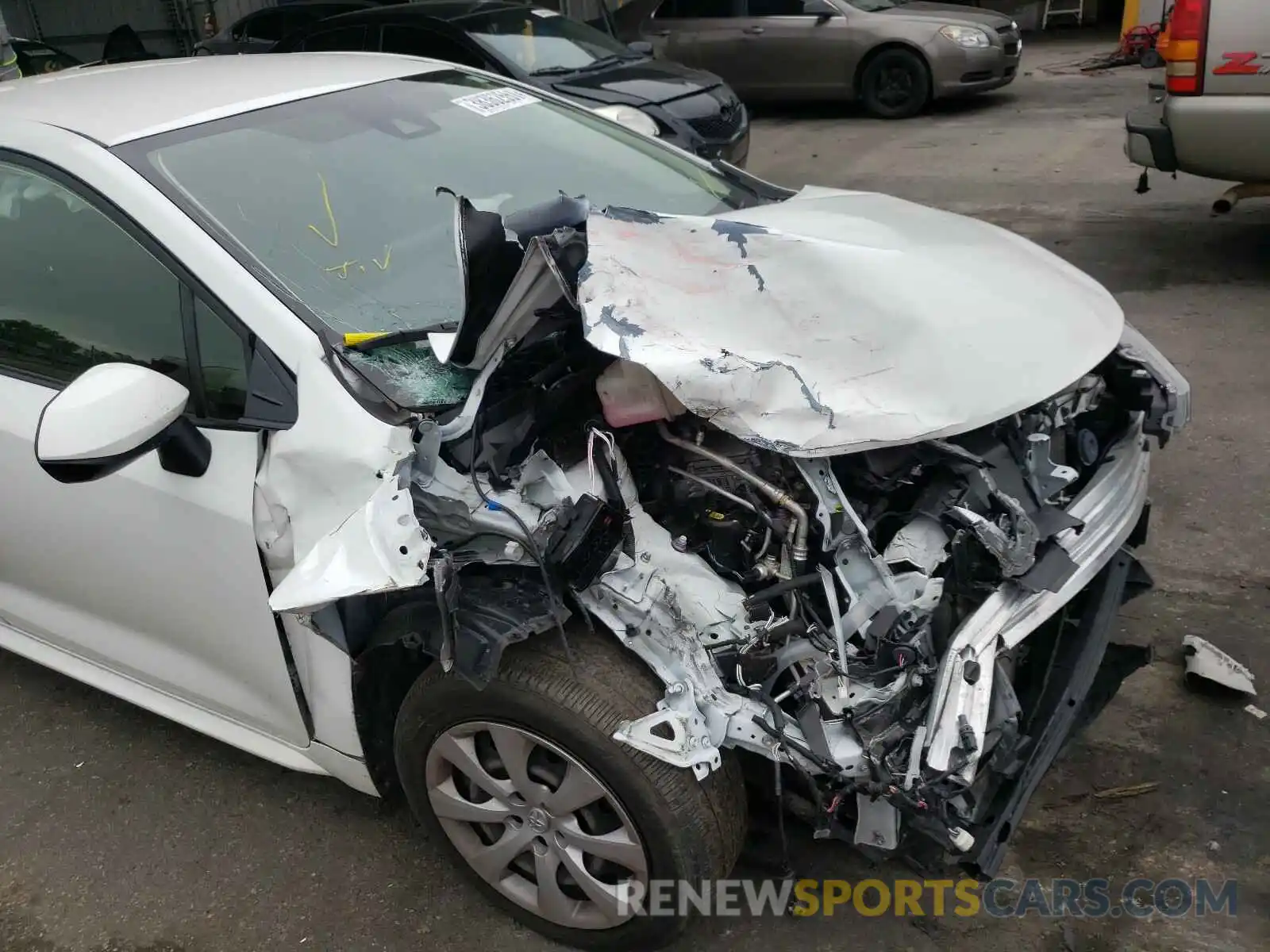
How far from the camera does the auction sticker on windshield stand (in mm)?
3055

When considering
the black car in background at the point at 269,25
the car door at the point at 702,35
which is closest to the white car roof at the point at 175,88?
the black car in background at the point at 269,25

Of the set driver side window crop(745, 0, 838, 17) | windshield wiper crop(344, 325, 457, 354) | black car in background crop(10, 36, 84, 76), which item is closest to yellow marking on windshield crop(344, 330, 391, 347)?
windshield wiper crop(344, 325, 457, 354)

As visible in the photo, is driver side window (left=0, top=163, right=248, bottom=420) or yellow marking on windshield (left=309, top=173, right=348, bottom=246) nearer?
driver side window (left=0, top=163, right=248, bottom=420)

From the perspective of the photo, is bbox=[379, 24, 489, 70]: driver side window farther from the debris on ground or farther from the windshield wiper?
the debris on ground

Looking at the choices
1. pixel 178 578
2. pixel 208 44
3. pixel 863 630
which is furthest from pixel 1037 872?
pixel 208 44

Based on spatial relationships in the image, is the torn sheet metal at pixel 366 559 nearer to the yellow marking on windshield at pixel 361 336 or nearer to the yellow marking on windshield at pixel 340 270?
the yellow marking on windshield at pixel 361 336

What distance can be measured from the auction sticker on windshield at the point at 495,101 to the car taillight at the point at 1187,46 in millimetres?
3400

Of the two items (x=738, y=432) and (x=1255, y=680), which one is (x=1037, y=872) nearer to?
(x=1255, y=680)

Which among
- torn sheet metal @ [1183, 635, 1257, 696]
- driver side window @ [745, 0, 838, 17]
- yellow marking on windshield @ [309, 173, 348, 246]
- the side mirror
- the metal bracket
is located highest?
driver side window @ [745, 0, 838, 17]

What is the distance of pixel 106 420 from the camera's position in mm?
1925

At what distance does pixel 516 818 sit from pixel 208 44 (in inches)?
341

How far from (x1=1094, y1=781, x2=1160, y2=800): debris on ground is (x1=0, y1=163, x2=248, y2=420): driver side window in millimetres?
2215

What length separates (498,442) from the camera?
79.7 inches

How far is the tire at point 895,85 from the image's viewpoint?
10211mm
